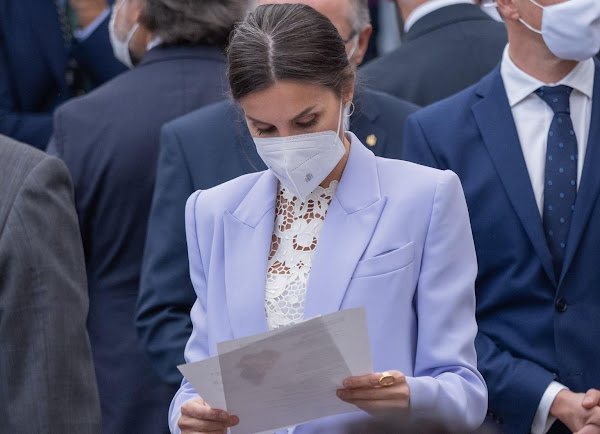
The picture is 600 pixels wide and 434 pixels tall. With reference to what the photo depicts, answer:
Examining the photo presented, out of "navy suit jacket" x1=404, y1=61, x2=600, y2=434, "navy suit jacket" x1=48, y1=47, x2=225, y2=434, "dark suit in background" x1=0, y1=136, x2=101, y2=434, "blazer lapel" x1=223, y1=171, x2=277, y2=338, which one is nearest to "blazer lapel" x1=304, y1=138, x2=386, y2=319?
"blazer lapel" x1=223, y1=171, x2=277, y2=338

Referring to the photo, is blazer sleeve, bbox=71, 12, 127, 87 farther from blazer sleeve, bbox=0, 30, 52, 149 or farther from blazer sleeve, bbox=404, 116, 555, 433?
blazer sleeve, bbox=404, 116, 555, 433

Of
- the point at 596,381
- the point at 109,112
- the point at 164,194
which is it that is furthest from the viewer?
the point at 109,112

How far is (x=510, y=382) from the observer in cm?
337

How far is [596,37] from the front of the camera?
3471 mm

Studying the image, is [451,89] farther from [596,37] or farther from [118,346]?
[118,346]

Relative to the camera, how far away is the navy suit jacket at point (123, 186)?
420cm

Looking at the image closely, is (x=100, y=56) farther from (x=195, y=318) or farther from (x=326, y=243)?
(x=326, y=243)

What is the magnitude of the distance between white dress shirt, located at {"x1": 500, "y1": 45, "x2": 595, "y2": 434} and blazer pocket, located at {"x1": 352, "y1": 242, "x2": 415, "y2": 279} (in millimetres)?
943

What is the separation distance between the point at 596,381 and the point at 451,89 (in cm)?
144

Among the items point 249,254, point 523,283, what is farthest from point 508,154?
point 249,254

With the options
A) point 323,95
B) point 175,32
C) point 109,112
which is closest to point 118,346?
point 109,112

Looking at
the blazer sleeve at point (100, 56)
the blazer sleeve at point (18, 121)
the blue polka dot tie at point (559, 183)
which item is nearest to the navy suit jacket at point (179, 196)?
the blue polka dot tie at point (559, 183)

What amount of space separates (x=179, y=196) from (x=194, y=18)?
93cm

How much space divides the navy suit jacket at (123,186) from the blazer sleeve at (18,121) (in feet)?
4.04
